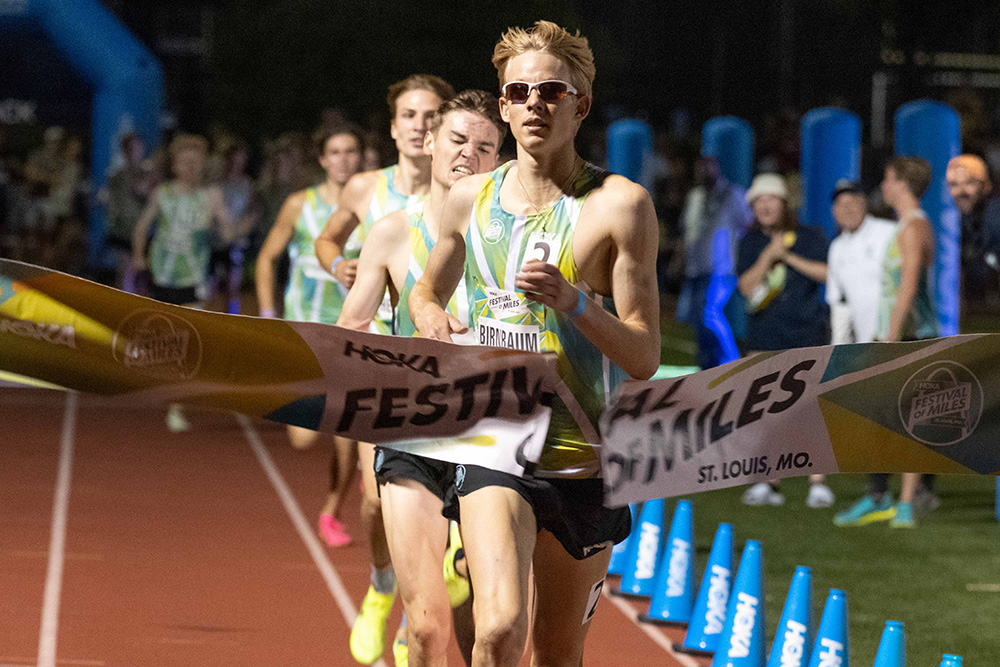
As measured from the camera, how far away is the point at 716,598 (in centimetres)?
706

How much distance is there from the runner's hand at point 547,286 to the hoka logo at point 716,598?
333cm

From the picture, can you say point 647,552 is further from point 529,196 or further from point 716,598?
point 529,196

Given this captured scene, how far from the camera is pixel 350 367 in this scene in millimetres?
4691

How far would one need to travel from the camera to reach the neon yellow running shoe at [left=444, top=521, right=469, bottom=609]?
5.42 metres

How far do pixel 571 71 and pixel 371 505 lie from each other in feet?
9.02

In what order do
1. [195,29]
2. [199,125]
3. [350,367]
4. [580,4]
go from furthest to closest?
[195,29], [199,125], [580,4], [350,367]

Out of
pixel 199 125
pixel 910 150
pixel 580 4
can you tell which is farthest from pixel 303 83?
pixel 910 150

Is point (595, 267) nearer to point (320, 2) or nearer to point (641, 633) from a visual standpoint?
point (641, 633)

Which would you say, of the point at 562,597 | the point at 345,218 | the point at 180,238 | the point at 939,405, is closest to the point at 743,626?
the point at 939,405

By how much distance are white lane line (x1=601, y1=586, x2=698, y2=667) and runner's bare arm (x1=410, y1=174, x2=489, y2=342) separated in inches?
107

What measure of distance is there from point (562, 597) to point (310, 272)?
538 centimetres

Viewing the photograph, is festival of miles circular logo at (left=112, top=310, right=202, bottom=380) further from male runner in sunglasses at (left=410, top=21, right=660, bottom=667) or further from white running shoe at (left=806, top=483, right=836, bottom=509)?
white running shoe at (left=806, top=483, right=836, bottom=509)

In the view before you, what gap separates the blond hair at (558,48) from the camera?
4.43 metres

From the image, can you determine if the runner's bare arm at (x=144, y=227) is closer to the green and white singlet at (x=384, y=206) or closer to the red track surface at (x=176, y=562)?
the red track surface at (x=176, y=562)
